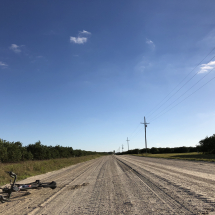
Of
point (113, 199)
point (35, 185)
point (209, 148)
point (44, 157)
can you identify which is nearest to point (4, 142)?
point (44, 157)

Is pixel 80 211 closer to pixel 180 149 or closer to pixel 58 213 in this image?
pixel 58 213

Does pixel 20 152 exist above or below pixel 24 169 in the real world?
above

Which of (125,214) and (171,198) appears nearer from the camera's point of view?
(125,214)

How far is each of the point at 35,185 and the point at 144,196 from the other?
14.9 feet

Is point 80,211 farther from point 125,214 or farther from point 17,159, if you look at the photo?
point 17,159

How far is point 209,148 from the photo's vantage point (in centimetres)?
5338

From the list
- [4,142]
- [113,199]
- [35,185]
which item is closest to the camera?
[113,199]

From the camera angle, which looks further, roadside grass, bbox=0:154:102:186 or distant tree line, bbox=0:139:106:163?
distant tree line, bbox=0:139:106:163

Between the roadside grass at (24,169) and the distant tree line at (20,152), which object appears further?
the distant tree line at (20,152)

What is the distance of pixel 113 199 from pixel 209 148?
184ft

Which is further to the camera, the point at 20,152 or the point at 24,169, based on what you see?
the point at 20,152

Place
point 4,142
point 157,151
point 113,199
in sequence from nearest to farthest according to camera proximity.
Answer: point 113,199, point 4,142, point 157,151

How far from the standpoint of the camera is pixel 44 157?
55.1 meters

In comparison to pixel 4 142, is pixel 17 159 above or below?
below
